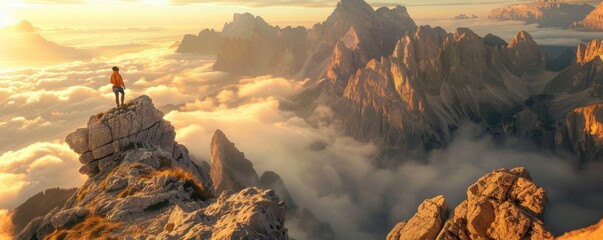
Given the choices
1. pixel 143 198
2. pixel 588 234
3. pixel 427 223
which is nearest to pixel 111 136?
pixel 143 198

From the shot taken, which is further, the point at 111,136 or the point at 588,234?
the point at 111,136

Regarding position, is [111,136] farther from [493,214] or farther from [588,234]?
[588,234]

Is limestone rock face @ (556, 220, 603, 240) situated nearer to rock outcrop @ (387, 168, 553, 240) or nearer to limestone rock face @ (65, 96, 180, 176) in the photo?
rock outcrop @ (387, 168, 553, 240)

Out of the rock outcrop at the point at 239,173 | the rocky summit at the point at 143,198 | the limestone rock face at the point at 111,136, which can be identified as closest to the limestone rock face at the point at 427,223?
the rocky summit at the point at 143,198

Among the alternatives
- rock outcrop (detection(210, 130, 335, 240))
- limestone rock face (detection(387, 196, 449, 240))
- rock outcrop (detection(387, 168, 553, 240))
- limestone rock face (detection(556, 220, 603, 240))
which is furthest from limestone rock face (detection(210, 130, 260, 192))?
limestone rock face (detection(556, 220, 603, 240))

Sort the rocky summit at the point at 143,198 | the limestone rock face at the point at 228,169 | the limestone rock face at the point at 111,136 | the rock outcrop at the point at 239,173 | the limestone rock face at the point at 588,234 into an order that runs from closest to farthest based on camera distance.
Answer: the limestone rock face at the point at 588,234 → the rocky summit at the point at 143,198 → the limestone rock face at the point at 111,136 → the limestone rock face at the point at 228,169 → the rock outcrop at the point at 239,173

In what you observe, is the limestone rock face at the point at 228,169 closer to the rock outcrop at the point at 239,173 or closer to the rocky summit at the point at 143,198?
the rock outcrop at the point at 239,173
